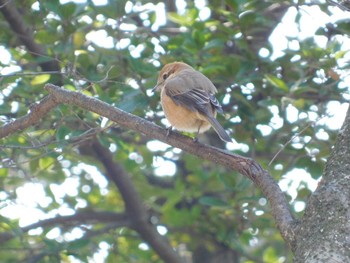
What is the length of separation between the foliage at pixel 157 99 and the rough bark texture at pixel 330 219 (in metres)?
2.10

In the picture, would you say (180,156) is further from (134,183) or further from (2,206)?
(2,206)

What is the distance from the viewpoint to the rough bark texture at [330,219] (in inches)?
129

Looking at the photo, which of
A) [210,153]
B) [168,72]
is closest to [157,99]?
[168,72]

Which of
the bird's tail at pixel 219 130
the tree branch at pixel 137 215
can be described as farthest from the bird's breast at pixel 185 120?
the tree branch at pixel 137 215

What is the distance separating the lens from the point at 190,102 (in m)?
5.76

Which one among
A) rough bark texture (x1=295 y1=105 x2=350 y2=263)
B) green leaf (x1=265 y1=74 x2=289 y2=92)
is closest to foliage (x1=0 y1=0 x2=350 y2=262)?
green leaf (x1=265 y1=74 x2=289 y2=92)

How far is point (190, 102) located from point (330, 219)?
250 cm

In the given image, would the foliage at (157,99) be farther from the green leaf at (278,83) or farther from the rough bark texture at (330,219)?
the rough bark texture at (330,219)

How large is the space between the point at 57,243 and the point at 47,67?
154cm

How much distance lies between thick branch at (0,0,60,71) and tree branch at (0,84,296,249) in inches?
89.3

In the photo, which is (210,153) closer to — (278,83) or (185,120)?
(185,120)

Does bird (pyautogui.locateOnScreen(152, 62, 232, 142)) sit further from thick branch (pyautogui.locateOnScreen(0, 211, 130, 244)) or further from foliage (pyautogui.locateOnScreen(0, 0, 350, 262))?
thick branch (pyautogui.locateOnScreen(0, 211, 130, 244))

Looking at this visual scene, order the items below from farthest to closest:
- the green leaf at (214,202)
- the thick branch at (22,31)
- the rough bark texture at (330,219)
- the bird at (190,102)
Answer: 1. the green leaf at (214,202)
2. the thick branch at (22,31)
3. the bird at (190,102)
4. the rough bark texture at (330,219)

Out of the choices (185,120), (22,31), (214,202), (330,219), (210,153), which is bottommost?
(214,202)
